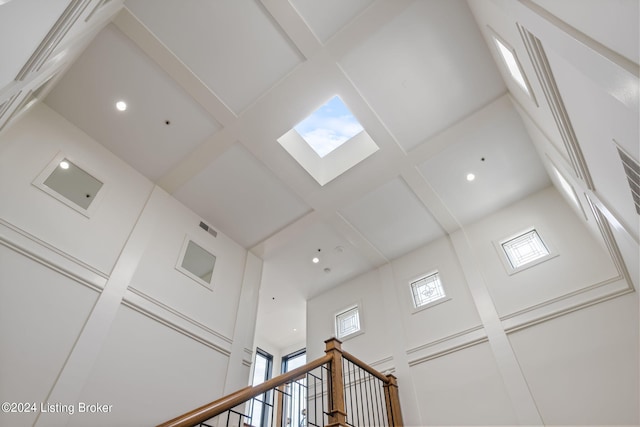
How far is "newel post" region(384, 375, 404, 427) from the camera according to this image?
16.6 feet

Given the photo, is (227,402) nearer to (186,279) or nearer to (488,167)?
(186,279)

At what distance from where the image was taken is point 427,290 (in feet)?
20.9

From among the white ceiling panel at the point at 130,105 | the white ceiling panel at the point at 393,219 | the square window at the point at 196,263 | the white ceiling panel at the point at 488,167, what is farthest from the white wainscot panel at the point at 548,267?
the white ceiling panel at the point at 130,105

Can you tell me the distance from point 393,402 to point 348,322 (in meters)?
2.07

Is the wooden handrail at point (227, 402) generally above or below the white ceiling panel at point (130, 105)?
below

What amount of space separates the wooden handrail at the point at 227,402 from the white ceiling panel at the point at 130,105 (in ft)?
11.3

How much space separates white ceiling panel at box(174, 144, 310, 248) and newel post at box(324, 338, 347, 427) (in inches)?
104

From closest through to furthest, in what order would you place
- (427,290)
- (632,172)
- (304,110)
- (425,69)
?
(632,172) → (425,69) → (304,110) → (427,290)

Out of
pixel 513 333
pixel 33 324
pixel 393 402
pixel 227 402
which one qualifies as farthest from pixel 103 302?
pixel 513 333

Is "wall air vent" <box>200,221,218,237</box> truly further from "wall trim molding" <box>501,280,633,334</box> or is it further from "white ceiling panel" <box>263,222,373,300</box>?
"wall trim molding" <box>501,280,633,334</box>

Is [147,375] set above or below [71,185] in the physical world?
below

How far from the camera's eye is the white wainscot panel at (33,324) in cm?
338

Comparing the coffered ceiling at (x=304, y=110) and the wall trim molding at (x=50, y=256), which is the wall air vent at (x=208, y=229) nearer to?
the coffered ceiling at (x=304, y=110)

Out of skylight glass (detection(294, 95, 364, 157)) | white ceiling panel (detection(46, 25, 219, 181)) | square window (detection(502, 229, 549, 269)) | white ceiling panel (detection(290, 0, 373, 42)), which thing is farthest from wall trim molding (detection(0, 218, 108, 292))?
square window (detection(502, 229, 549, 269))
